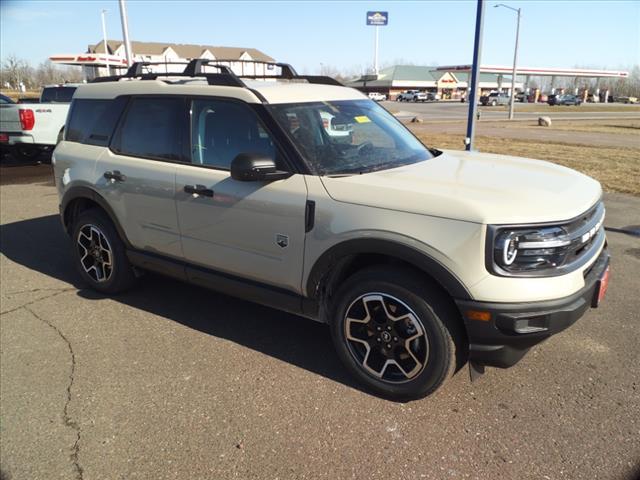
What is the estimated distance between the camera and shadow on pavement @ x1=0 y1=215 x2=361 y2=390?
12.2 feet

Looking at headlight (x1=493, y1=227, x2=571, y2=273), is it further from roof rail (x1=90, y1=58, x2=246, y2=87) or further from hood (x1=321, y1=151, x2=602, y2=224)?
roof rail (x1=90, y1=58, x2=246, y2=87)

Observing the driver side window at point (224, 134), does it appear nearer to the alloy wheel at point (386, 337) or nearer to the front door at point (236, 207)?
the front door at point (236, 207)

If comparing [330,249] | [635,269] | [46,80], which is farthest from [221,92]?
[46,80]

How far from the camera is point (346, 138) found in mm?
3707

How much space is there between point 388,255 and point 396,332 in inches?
18.4

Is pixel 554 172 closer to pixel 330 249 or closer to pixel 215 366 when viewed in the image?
pixel 330 249

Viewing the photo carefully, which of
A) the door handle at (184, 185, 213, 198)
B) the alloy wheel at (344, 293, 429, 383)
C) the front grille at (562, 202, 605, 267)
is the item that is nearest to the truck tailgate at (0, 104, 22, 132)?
the door handle at (184, 185, 213, 198)

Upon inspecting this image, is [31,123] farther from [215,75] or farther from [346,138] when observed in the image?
[346,138]

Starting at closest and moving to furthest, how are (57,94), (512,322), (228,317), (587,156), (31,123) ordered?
1. (512,322)
2. (228,317)
3. (31,123)
4. (587,156)
5. (57,94)

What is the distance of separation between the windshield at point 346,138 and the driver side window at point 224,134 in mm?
196

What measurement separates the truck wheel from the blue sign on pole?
68.3 m


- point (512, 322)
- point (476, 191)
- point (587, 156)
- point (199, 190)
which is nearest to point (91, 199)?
point (199, 190)

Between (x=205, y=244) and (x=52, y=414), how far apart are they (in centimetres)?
146

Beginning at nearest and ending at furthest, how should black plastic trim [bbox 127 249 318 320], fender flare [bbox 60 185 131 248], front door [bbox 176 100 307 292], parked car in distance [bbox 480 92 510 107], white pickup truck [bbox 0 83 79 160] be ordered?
front door [bbox 176 100 307 292] → black plastic trim [bbox 127 249 318 320] → fender flare [bbox 60 185 131 248] → white pickup truck [bbox 0 83 79 160] → parked car in distance [bbox 480 92 510 107]
